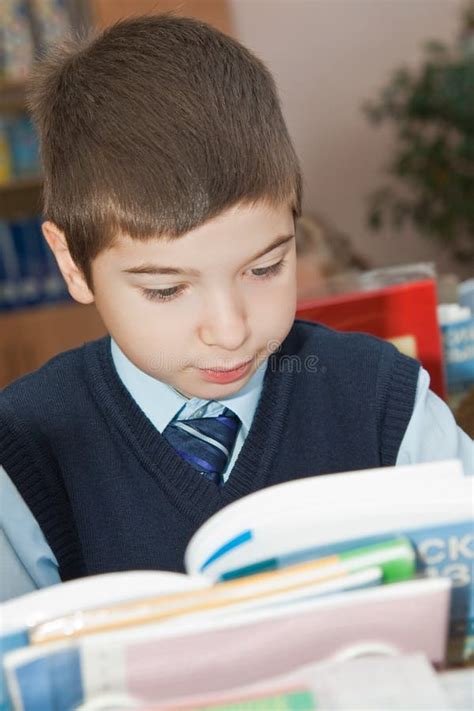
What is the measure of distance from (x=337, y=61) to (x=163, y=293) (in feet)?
11.5

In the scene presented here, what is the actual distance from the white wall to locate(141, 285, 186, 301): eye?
3.27 metres

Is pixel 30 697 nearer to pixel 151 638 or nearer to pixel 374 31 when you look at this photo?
pixel 151 638

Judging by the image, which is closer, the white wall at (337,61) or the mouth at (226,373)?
the mouth at (226,373)

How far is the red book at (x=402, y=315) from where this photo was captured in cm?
140

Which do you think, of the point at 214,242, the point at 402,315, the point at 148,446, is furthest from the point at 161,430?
the point at 402,315

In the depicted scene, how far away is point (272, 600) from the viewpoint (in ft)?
2.00

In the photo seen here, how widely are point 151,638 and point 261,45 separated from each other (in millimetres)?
3806

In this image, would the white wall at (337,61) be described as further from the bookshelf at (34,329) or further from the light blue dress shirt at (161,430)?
the light blue dress shirt at (161,430)

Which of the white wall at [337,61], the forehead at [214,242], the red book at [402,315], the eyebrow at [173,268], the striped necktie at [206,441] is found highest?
the forehead at [214,242]

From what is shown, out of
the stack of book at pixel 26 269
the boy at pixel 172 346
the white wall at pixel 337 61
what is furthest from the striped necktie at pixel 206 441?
the white wall at pixel 337 61

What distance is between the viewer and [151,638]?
586 millimetres

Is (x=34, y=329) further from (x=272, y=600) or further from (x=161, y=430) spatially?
(x=272, y=600)

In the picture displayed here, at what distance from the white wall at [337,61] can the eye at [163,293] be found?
3271 mm

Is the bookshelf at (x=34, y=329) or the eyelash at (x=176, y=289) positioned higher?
the eyelash at (x=176, y=289)
